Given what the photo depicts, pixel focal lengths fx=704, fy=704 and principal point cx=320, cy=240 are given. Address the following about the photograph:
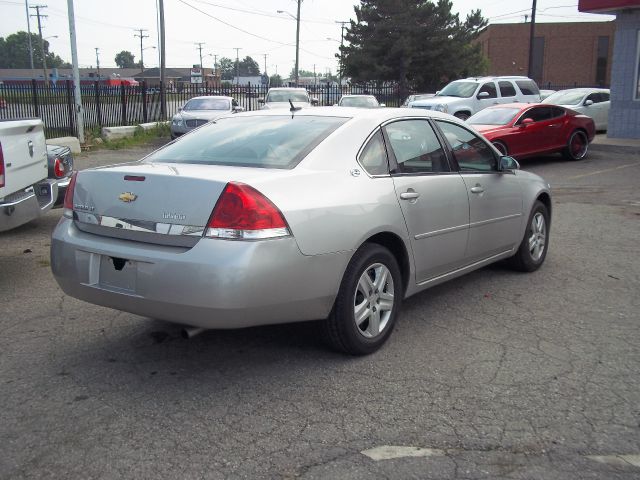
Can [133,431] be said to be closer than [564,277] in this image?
Yes

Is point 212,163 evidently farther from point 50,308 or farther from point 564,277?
point 564,277

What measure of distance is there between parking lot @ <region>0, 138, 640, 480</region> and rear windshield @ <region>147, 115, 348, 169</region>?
1.22 metres

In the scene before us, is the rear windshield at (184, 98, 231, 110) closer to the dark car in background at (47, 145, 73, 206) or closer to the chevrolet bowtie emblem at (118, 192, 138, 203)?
the dark car in background at (47, 145, 73, 206)

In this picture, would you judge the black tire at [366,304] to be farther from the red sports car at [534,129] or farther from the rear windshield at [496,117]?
the rear windshield at [496,117]

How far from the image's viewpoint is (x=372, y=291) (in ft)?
14.7

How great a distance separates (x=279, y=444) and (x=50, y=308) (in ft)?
9.57

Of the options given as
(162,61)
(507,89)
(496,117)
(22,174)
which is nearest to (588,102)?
(507,89)

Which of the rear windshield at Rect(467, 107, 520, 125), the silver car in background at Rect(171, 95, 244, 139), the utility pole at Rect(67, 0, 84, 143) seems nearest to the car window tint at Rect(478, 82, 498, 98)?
the rear windshield at Rect(467, 107, 520, 125)

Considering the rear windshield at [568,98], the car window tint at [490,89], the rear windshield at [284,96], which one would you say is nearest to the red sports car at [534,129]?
the rear windshield at [568,98]

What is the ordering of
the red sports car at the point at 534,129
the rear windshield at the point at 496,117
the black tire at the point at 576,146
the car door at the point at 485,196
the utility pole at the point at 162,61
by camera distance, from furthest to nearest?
the utility pole at the point at 162,61
the black tire at the point at 576,146
the rear windshield at the point at 496,117
the red sports car at the point at 534,129
the car door at the point at 485,196

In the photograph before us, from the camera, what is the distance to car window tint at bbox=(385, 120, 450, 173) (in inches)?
196

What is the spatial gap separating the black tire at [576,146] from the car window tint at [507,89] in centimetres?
629

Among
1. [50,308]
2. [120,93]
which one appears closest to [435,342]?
[50,308]

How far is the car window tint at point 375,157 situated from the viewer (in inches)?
183
